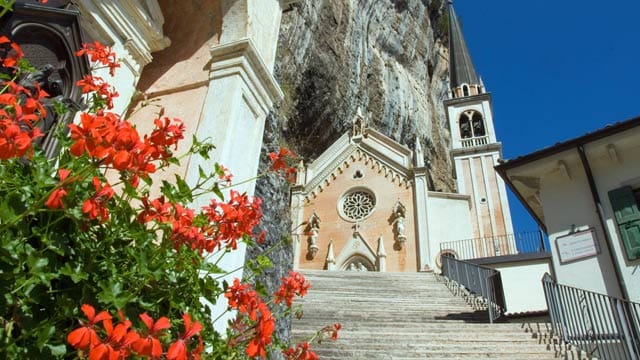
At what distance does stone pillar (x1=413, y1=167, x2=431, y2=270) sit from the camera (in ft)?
65.8

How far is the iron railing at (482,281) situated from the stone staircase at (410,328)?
1.07ft

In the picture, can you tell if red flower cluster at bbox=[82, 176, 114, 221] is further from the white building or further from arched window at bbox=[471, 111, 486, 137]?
arched window at bbox=[471, 111, 486, 137]

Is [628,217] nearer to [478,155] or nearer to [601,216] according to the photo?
[601,216]

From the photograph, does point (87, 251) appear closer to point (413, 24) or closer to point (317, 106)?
point (317, 106)

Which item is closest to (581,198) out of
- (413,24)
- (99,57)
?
(99,57)

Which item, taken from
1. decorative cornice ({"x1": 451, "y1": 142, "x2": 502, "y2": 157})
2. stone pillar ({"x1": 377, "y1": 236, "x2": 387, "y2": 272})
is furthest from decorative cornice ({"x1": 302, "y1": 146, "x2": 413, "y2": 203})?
decorative cornice ({"x1": 451, "y1": 142, "x2": 502, "y2": 157})

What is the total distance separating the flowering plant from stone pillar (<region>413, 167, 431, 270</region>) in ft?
63.3

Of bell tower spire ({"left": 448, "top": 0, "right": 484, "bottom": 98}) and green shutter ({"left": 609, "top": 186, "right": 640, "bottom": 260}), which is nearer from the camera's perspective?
green shutter ({"left": 609, "top": 186, "right": 640, "bottom": 260})

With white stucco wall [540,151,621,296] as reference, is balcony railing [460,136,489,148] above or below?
above

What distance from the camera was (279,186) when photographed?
5805 mm

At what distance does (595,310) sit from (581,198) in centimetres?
259

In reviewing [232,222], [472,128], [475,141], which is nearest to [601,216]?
[232,222]

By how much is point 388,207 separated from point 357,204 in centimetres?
165

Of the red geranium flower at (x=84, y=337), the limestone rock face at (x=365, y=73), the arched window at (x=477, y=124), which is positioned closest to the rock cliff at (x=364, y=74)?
the limestone rock face at (x=365, y=73)
